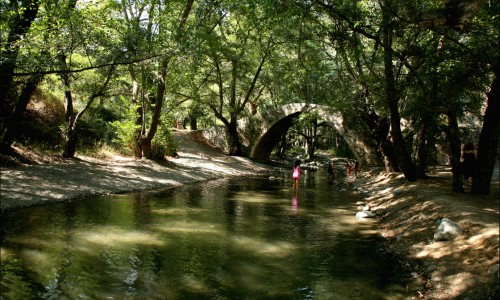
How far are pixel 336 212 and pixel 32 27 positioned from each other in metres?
12.1

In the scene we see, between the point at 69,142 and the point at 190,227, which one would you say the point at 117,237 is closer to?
the point at 190,227

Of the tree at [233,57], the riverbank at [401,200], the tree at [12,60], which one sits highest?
the tree at [233,57]

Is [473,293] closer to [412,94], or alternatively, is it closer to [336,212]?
[336,212]

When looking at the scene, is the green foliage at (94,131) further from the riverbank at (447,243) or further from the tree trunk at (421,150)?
the riverbank at (447,243)

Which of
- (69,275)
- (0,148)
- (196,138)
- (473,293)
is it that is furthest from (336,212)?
(196,138)

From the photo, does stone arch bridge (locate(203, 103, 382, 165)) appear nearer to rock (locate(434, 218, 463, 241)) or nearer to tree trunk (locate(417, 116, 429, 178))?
tree trunk (locate(417, 116, 429, 178))

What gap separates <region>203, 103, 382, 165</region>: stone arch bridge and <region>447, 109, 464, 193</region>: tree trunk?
1286 cm

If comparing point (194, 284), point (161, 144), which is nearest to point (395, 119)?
point (194, 284)

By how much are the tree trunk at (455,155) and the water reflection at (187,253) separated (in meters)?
2.57

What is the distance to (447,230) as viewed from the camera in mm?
6551

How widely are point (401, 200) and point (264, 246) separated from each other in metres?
5.95

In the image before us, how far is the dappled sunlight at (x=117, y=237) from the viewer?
8.64 meters

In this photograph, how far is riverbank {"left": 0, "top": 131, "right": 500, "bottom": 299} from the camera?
5.18 m

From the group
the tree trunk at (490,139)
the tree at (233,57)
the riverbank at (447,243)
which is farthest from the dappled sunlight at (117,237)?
the tree at (233,57)
